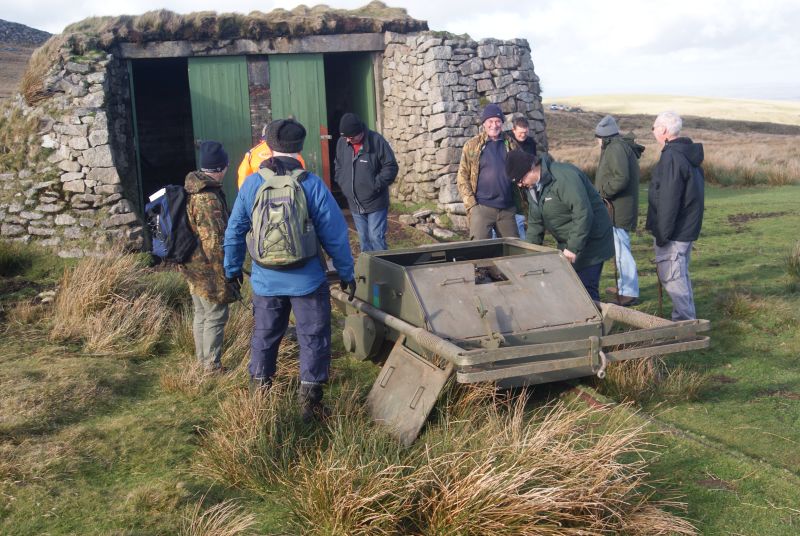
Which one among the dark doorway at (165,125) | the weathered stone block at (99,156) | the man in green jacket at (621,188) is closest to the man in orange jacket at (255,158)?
the man in green jacket at (621,188)

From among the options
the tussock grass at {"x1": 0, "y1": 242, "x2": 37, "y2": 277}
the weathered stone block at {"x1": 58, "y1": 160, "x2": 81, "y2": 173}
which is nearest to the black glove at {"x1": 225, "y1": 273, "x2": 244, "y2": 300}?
the tussock grass at {"x1": 0, "y1": 242, "x2": 37, "y2": 277}

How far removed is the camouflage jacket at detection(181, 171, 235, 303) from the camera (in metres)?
5.72

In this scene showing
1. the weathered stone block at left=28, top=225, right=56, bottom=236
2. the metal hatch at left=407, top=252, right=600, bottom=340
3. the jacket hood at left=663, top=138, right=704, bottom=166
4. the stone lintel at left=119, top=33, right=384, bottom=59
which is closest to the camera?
the metal hatch at left=407, top=252, right=600, bottom=340

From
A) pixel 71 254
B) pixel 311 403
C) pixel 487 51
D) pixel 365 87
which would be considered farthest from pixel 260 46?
pixel 311 403

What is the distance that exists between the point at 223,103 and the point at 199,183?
21.7 ft

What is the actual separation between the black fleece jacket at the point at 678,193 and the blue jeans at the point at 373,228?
2.68 m

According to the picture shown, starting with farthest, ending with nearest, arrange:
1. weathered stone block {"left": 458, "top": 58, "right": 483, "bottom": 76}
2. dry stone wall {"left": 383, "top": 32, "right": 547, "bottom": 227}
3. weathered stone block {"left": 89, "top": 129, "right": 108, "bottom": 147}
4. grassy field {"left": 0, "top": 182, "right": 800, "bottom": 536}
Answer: weathered stone block {"left": 458, "top": 58, "right": 483, "bottom": 76}, dry stone wall {"left": 383, "top": 32, "right": 547, "bottom": 227}, weathered stone block {"left": 89, "top": 129, "right": 108, "bottom": 147}, grassy field {"left": 0, "top": 182, "right": 800, "bottom": 536}

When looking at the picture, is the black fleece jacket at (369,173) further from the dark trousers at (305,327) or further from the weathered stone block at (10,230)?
the weathered stone block at (10,230)

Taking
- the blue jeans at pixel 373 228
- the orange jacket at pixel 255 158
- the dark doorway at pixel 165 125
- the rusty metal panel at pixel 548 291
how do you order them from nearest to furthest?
1. the rusty metal panel at pixel 548 291
2. the orange jacket at pixel 255 158
3. the blue jeans at pixel 373 228
4. the dark doorway at pixel 165 125

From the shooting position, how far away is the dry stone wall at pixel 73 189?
32.0 ft

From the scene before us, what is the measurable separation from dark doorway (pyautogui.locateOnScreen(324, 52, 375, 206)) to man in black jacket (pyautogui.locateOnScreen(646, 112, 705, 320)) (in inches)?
274

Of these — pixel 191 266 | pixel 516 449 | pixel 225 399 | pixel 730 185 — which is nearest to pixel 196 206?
pixel 191 266

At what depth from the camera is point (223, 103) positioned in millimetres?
11945

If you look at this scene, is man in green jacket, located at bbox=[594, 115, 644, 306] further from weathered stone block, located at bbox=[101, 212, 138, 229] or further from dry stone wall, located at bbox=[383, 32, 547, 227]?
weathered stone block, located at bbox=[101, 212, 138, 229]
